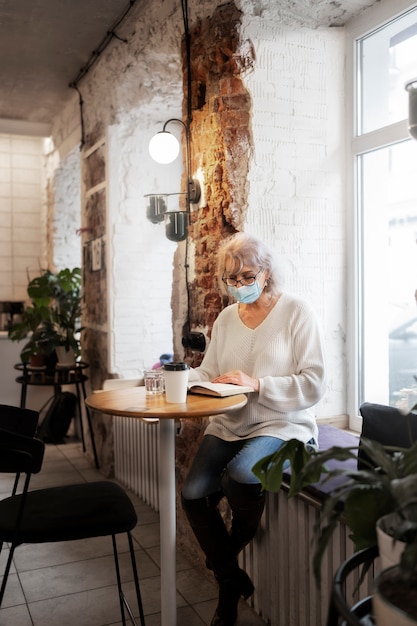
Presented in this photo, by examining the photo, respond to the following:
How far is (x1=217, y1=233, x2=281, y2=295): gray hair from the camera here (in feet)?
8.13

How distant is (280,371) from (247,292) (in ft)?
1.09

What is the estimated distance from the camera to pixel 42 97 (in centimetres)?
542

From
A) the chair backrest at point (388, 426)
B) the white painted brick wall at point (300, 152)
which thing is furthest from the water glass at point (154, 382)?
the white painted brick wall at point (300, 152)

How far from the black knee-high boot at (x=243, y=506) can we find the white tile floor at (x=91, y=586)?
0.42 meters

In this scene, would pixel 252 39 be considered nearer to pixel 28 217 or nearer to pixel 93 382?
pixel 93 382

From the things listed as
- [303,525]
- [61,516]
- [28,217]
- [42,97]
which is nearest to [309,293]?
[303,525]

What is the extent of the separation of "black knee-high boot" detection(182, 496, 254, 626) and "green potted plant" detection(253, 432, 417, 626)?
1085mm

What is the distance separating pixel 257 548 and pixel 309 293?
114cm

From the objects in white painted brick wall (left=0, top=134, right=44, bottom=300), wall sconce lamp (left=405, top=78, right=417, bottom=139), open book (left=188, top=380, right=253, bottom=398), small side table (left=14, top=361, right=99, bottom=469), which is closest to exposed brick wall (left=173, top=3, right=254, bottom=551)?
open book (left=188, top=380, right=253, bottom=398)

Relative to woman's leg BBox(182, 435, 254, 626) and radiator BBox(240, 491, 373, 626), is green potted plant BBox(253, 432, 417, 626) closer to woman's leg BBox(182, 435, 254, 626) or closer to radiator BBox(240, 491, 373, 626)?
radiator BBox(240, 491, 373, 626)

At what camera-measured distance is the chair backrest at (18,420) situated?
2395 millimetres

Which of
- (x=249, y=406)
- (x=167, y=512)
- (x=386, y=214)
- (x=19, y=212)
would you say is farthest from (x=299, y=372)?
(x=19, y=212)

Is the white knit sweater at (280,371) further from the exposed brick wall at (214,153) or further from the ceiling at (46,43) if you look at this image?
the ceiling at (46,43)

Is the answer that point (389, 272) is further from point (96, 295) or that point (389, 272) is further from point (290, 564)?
point (96, 295)
